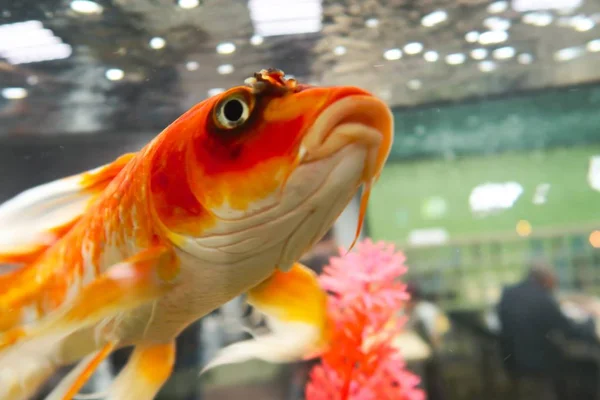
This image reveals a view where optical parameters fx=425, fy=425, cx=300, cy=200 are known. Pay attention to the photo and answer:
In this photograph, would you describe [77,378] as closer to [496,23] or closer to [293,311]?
[293,311]

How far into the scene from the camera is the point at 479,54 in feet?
5.14

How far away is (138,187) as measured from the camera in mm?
510

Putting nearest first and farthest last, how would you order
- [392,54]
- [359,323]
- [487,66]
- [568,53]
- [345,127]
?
[345,127]
[359,323]
[392,54]
[487,66]
[568,53]

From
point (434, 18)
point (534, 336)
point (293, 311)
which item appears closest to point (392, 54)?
point (434, 18)

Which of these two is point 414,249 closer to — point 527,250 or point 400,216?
point 400,216

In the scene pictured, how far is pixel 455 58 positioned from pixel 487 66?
0.64ft

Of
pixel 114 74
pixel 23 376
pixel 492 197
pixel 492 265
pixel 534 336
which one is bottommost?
pixel 534 336

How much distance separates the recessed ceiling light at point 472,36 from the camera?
146 centimetres

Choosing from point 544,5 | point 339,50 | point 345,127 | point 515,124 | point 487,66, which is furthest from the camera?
point 515,124

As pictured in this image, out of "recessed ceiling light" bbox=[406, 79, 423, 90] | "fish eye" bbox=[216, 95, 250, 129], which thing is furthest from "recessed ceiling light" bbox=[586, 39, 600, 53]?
"fish eye" bbox=[216, 95, 250, 129]

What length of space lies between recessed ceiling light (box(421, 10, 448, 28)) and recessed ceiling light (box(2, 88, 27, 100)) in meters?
1.17

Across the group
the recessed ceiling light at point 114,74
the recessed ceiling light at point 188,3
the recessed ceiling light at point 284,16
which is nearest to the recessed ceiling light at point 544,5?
the recessed ceiling light at point 284,16

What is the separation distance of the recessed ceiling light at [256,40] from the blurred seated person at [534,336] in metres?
1.47

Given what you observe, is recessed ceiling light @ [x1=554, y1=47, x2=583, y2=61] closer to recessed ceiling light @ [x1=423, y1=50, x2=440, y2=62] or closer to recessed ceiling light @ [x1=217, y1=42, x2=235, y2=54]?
recessed ceiling light @ [x1=423, y1=50, x2=440, y2=62]
